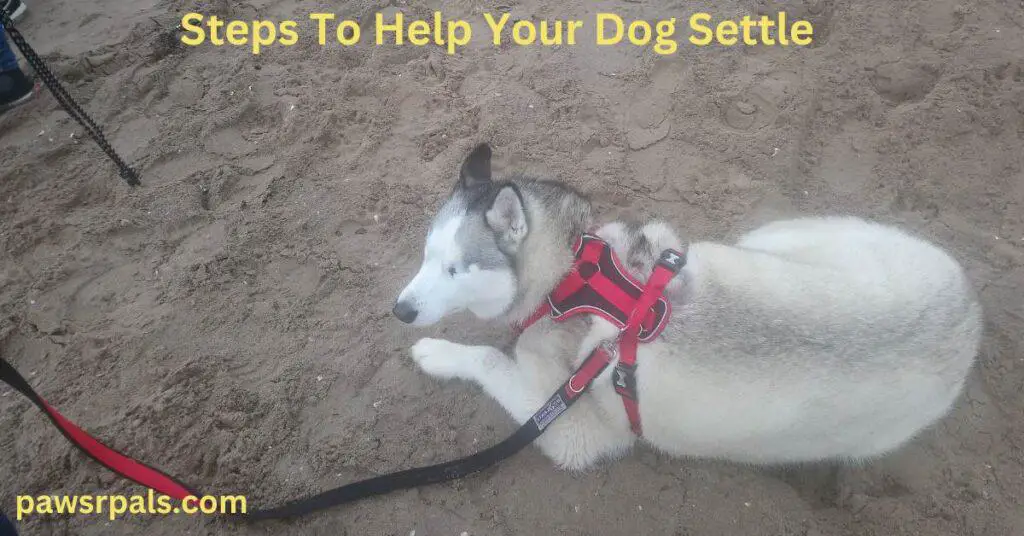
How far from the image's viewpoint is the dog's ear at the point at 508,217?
2.40 meters

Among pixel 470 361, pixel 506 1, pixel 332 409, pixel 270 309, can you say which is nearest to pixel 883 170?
pixel 470 361

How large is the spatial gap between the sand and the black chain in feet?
0.50

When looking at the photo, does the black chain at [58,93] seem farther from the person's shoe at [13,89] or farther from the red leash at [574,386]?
the red leash at [574,386]

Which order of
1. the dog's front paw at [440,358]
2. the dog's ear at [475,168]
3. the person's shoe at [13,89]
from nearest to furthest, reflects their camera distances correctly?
the dog's ear at [475,168] < the dog's front paw at [440,358] < the person's shoe at [13,89]

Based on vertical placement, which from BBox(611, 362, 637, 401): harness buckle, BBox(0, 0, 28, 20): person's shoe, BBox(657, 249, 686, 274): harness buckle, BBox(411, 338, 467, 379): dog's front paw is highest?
BBox(0, 0, 28, 20): person's shoe

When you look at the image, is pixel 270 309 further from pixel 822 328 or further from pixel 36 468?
pixel 822 328

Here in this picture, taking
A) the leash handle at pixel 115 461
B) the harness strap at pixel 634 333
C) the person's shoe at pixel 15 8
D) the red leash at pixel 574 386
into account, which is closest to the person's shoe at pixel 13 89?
the person's shoe at pixel 15 8

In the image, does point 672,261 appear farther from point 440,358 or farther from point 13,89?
point 13,89

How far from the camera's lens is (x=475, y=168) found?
2760mm

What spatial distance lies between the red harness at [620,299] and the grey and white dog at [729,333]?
6 centimetres

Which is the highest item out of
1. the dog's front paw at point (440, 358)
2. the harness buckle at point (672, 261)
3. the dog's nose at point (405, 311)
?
the harness buckle at point (672, 261)

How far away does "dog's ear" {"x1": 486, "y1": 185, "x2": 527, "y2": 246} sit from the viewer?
94.4 inches

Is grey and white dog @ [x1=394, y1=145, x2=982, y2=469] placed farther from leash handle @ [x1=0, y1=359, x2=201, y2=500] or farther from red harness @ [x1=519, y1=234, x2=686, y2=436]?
leash handle @ [x1=0, y1=359, x2=201, y2=500]

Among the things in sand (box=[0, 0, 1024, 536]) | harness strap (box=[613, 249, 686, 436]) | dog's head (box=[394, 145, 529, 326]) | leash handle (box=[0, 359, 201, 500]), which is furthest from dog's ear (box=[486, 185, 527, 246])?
leash handle (box=[0, 359, 201, 500])
